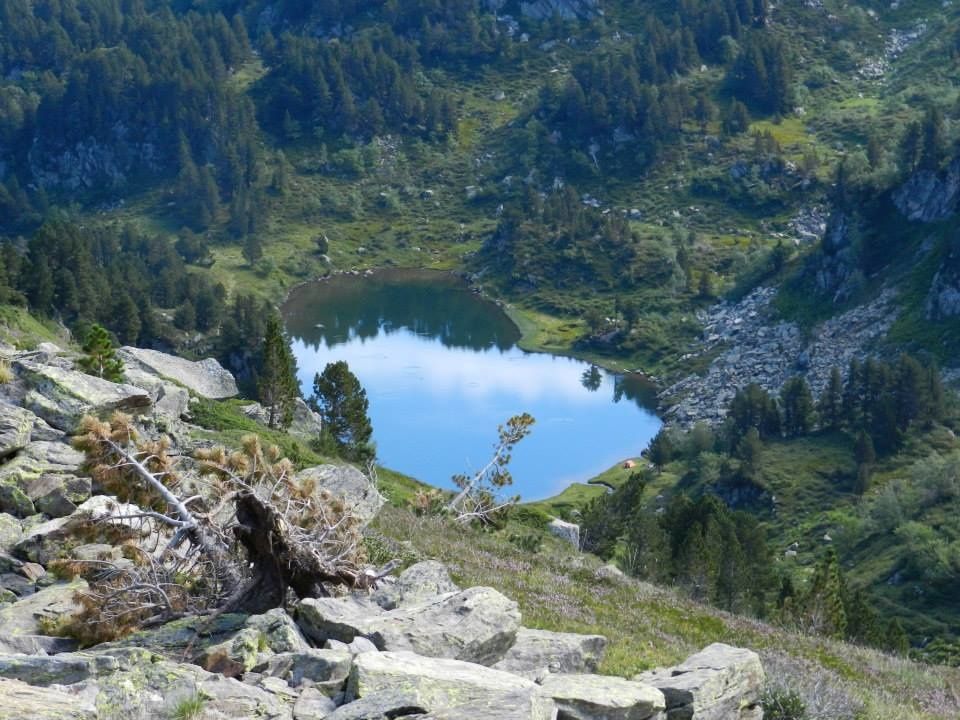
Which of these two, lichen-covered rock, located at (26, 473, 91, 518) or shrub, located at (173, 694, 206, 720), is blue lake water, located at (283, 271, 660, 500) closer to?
lichen-covered rock, located at (26, 473, 91, 518)

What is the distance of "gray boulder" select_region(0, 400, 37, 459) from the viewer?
74.0ft

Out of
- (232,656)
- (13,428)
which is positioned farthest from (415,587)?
(13,428)

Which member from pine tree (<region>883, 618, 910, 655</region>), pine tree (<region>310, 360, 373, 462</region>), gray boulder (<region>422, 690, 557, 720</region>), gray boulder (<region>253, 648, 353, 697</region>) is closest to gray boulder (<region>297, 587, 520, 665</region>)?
gray boulder (<region>253, 648, 353, 697</region>)

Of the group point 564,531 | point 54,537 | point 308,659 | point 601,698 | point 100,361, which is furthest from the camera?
point 564,531

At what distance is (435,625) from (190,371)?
4345cm

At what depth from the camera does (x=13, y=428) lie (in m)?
23.0

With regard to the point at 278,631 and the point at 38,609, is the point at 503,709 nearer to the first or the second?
the point at 278,631

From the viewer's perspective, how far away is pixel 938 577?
6731 cm

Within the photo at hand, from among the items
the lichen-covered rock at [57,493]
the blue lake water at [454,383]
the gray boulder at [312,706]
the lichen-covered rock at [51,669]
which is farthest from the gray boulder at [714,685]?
the blue lake water at [454,383]

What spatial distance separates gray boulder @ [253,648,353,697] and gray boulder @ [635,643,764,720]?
409 cm

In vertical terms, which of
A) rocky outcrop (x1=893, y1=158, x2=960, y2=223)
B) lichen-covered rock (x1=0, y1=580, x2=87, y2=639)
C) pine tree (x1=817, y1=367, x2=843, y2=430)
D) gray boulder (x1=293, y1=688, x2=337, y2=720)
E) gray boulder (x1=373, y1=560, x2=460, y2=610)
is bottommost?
gray boulder (x1=293, y1=688, x2=337, y2=720)

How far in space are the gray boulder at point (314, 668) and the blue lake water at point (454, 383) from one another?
235ft

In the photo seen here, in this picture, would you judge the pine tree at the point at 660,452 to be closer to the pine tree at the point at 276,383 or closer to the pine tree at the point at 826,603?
the pine tree at the point at 276,383

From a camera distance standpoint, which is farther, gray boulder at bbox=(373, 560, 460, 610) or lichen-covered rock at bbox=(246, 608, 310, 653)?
gray boulder at bbox=(373, 560, 460, 610)
